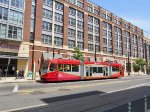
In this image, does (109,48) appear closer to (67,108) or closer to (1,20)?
(1,20)

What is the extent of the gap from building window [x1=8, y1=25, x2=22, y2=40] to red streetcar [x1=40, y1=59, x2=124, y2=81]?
12.0 meters

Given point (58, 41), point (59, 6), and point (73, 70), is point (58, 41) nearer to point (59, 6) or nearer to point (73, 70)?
point (59, 6)

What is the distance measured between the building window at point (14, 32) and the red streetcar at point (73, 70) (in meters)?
12.0

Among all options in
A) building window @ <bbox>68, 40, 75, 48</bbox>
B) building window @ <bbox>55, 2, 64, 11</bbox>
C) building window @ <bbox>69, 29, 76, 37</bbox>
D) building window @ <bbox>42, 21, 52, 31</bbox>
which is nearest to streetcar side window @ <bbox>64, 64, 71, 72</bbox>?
building window @ <bbox>42, 21, 52, 31</bbox>

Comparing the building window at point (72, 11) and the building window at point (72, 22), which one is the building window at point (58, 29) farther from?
the building window at point (72, 11)

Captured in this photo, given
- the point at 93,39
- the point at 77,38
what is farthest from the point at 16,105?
the point at 93,39

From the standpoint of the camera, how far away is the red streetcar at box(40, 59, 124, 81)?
2844 centimetres

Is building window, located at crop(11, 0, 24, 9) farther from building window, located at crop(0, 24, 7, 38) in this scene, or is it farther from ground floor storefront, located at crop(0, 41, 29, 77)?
ground floor storefront, located at crop(0, 41, 29, 77)

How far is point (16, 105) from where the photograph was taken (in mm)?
11766

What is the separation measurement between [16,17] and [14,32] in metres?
2.92

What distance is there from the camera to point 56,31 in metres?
A: 50.3

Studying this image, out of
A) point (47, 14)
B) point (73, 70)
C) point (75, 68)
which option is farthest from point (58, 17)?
point (73, 70)

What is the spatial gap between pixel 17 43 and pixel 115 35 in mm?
43266

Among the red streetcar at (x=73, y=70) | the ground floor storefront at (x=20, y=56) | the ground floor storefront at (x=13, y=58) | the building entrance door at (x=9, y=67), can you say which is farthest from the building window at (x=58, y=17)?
the red streetcar at (x=73, y=70)
